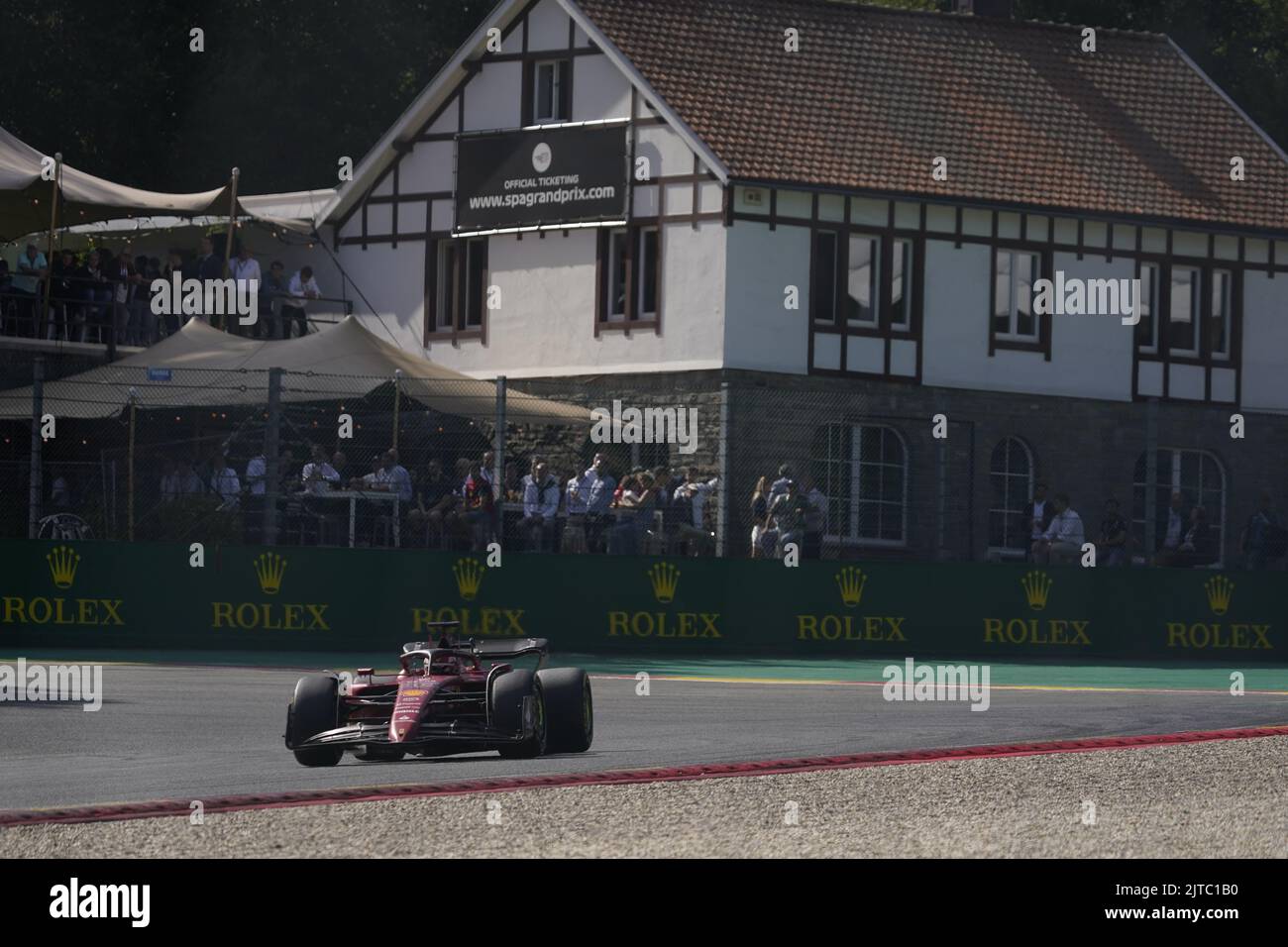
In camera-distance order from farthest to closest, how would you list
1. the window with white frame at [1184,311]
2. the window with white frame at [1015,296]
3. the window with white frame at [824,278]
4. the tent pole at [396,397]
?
the window with white frame at [1184,311] < the window with white frame at [1015,296] < the window with white frame at [824,278] < the tent pole at [396,397]

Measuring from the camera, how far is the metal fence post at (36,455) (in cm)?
2466

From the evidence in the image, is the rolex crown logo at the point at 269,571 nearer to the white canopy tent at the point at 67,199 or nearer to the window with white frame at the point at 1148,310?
the white canopy tent at the point at 67,199

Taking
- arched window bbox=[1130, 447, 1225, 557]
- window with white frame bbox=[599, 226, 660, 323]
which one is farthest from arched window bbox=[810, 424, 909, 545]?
arched window bbox=[1130, 447, 1225, 557]

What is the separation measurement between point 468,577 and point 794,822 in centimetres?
1345

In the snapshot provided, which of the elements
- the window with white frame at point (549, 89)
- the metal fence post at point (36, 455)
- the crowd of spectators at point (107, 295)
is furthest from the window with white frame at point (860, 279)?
the metal fence post at point (36, 455)

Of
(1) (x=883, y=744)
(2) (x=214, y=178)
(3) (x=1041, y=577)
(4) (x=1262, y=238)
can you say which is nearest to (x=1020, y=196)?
(4) (x=1262, y=238)

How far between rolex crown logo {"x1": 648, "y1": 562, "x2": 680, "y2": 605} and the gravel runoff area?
37.5 ft

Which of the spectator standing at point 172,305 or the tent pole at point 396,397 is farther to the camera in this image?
the spectator standing at point 172,305

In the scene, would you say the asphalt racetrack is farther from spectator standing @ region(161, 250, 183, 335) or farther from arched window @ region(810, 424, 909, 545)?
spectator standing @ region(161, 250, 183, 335)

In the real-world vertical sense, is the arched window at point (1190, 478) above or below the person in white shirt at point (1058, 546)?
above

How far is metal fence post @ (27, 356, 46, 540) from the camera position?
24.7 m

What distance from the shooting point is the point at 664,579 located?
2694 cm

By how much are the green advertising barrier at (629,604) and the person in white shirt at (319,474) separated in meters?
0.84

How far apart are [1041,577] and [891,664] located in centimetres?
298
